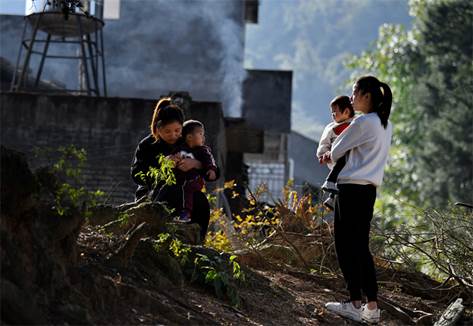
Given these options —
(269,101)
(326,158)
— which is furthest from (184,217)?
(269,101)

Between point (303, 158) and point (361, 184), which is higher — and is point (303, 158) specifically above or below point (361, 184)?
below

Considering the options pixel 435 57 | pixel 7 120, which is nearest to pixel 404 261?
pixel 7 120

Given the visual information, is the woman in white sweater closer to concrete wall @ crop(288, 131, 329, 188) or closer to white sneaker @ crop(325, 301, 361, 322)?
white sneaker @ crop(325, 301, 361, 322)

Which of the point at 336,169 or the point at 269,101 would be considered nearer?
the point at 336,169

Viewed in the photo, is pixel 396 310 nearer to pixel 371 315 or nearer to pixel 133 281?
pixel 371 315

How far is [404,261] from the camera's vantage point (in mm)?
10211

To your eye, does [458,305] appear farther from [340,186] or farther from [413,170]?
[413,170]

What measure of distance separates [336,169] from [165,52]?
98.3 ft

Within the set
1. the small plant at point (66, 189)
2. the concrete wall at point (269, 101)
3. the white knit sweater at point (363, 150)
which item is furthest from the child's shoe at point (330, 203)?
the concrete wall at point (269, 101)

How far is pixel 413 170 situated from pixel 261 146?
82.3ft

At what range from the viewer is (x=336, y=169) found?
7980mm

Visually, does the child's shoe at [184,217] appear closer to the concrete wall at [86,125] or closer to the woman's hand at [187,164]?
the woman's hand at [187,164]

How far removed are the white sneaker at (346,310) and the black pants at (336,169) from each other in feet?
2.82

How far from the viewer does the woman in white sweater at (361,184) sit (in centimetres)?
786
